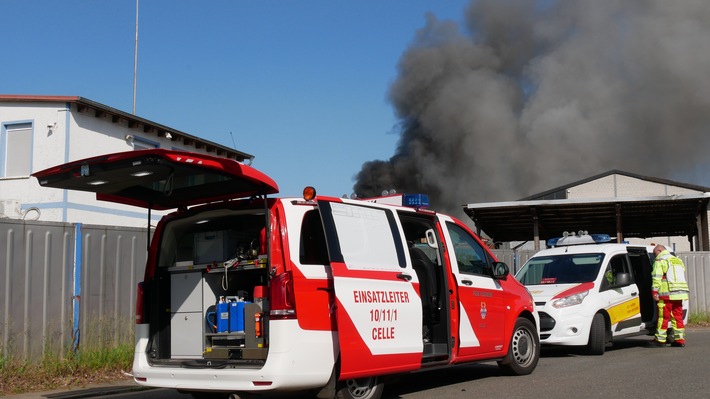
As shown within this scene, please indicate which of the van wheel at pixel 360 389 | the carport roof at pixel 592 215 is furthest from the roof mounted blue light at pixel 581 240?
the carport roof at pixel 592 215

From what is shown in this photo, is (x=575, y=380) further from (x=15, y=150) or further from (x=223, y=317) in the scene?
(x=15, y=150)

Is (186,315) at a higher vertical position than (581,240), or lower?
lower

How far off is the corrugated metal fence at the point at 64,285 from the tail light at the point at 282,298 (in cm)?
423

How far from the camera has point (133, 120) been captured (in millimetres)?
20234

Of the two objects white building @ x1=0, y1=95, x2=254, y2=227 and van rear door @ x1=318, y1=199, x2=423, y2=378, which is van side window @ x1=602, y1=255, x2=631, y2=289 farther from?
white building @ x1=0, y1=95, x2=254, y2=227

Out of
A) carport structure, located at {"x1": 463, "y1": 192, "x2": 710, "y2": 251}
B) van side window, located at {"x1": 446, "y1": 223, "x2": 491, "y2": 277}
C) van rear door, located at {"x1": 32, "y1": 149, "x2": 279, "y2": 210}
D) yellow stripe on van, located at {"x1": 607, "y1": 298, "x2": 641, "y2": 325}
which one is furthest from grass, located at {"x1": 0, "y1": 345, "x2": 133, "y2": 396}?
carport structure, located at {"x1": 463, "y1": 192, "x2": 710, "y2": 251}

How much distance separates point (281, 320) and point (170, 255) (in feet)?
5.70

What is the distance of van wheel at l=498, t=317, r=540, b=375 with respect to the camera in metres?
8.73

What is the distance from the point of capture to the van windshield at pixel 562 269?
11922mm

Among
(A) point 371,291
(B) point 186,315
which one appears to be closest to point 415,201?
(A) point 371,291

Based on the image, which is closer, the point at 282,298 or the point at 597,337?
the point at 282,298

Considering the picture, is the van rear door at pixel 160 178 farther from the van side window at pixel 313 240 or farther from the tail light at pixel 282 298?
the tail light at pixel 282 298

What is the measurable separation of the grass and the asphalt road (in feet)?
2.48

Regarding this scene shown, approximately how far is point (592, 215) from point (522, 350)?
16418 mm
